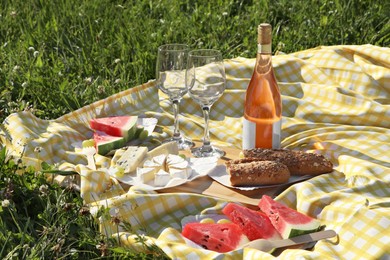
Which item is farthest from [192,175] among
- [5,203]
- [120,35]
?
[120,35]

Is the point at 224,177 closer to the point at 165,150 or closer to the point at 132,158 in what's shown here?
the point at 165,150

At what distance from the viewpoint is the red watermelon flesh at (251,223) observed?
3092 mm

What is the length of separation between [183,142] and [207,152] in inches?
7.8

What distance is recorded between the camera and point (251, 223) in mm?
3086

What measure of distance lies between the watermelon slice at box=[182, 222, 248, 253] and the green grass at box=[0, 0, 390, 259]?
994mm

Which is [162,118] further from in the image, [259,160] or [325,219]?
[325,219]

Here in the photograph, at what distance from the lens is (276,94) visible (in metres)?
3.87

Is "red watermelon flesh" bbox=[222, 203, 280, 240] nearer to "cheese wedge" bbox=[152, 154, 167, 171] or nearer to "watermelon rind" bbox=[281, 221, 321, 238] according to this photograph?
"watermelon rind" bbox=[281, 221, 321, 238]

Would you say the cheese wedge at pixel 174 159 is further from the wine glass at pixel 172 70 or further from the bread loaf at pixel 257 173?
the wine glass at pixel 172 70

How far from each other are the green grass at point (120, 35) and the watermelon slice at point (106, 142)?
375 mm

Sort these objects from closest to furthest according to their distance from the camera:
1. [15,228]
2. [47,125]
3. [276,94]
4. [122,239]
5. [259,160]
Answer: [122,239] < [15,228] < [259,160] < [276,94] < [47,125]

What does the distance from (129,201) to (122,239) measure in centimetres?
23

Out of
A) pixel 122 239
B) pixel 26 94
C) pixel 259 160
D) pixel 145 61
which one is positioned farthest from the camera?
pixel 145 61

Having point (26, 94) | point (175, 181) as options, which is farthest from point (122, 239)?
point (26, 94)
